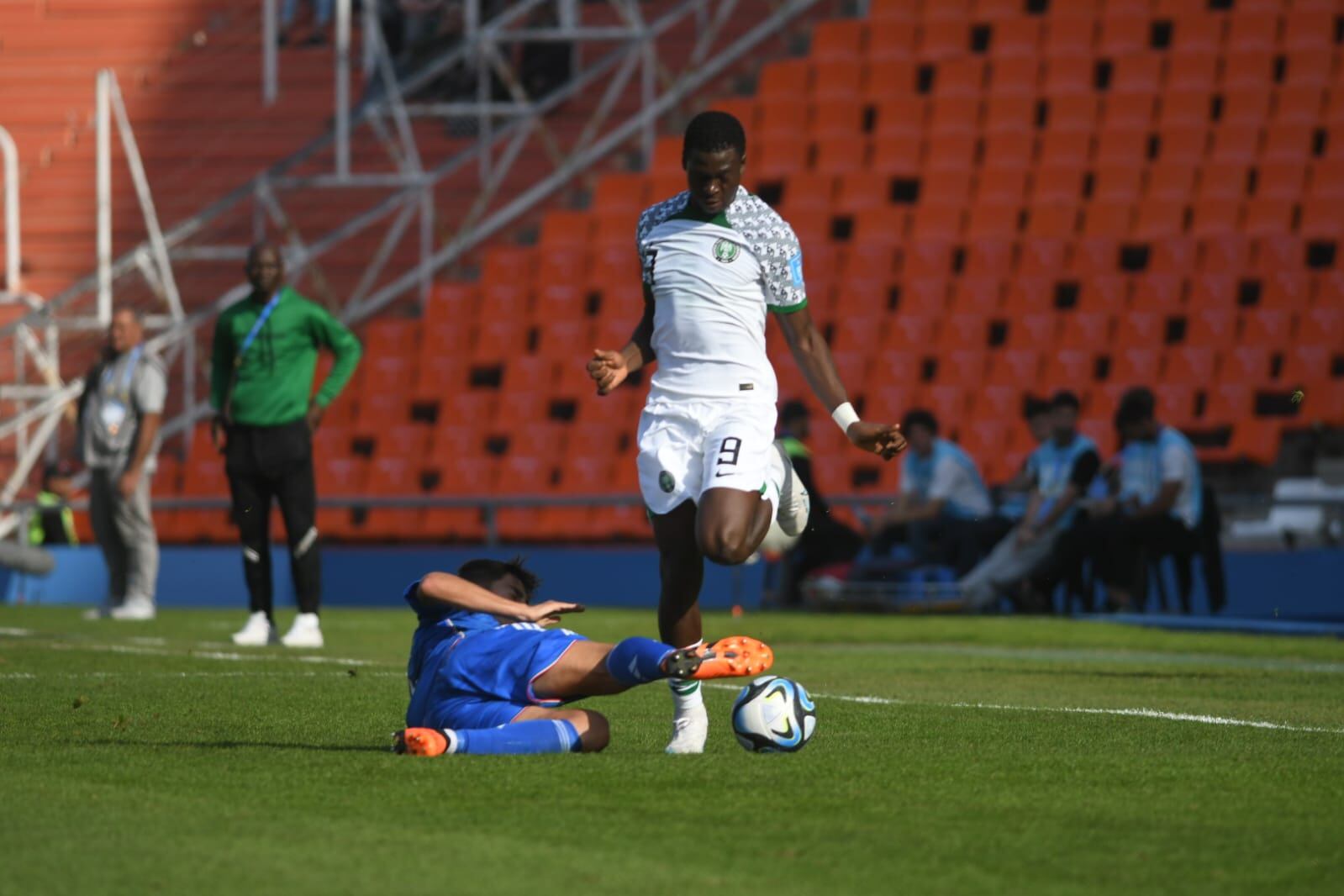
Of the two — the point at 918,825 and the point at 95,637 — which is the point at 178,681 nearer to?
the point at 95,637

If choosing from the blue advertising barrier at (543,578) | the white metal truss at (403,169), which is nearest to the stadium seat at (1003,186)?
the white metal truss at (403,169)

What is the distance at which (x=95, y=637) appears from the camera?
13055 millimetres

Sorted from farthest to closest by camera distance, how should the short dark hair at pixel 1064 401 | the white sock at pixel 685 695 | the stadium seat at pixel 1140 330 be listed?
the stadium seat at pixel 1140 330 → the short dark hair at pixel 1064 401 → the white sock at pixel 685 695

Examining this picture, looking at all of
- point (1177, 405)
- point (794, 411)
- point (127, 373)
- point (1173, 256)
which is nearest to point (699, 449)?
point (127, 373)

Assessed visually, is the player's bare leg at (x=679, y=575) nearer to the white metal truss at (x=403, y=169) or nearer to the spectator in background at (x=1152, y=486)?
the spectator in background at (x=1152, y=486)

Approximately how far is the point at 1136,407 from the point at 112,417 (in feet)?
23.5

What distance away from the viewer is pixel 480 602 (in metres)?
6.30

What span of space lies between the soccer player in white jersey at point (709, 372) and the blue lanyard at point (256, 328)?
5.67m

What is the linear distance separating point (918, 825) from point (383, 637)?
9.14m

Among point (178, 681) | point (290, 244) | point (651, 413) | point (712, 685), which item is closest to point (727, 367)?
point (651, 413)

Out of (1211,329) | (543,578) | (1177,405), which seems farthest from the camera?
(1211,329)

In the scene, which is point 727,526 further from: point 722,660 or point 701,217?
point 701,217

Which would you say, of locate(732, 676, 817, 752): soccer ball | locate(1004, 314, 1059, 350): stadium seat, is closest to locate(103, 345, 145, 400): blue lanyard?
locate(1004, 314, 1059, 350): stadium seat

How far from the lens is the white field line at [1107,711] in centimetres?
746
